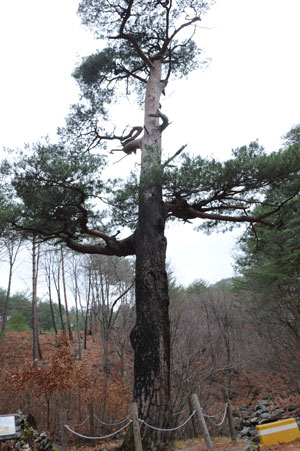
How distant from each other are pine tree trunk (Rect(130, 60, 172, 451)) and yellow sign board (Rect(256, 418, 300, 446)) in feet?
5.60

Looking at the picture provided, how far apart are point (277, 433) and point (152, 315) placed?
8.86 ft

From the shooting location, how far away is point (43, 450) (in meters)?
6.20

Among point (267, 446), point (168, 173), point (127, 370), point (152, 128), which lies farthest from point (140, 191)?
point (127, 370)

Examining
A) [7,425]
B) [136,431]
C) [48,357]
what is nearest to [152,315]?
[136,431]

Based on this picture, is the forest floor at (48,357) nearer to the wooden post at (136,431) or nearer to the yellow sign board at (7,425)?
the yellow sign board at (7,425)

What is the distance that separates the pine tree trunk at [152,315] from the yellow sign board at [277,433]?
171cm

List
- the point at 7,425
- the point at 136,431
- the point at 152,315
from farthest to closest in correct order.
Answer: the point at 152,315 → the point at 7,425 → the point at 136,431

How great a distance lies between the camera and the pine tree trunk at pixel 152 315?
15.1 ft

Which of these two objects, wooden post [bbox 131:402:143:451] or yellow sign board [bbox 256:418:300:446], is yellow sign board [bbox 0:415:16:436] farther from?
yellow sign board [bbox 256:418:300:446]

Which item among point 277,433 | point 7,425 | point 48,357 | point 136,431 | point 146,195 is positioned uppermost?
point 146,195

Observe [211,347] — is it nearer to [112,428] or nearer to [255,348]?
[255,348]

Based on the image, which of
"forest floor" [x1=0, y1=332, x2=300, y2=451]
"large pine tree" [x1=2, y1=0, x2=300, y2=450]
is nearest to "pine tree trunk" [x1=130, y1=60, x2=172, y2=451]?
"large pine tree" [x1=2, y1=0, x2=300, y2=450]

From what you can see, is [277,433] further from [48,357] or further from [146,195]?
[48,357]

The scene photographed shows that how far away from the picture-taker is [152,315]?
5098mm
